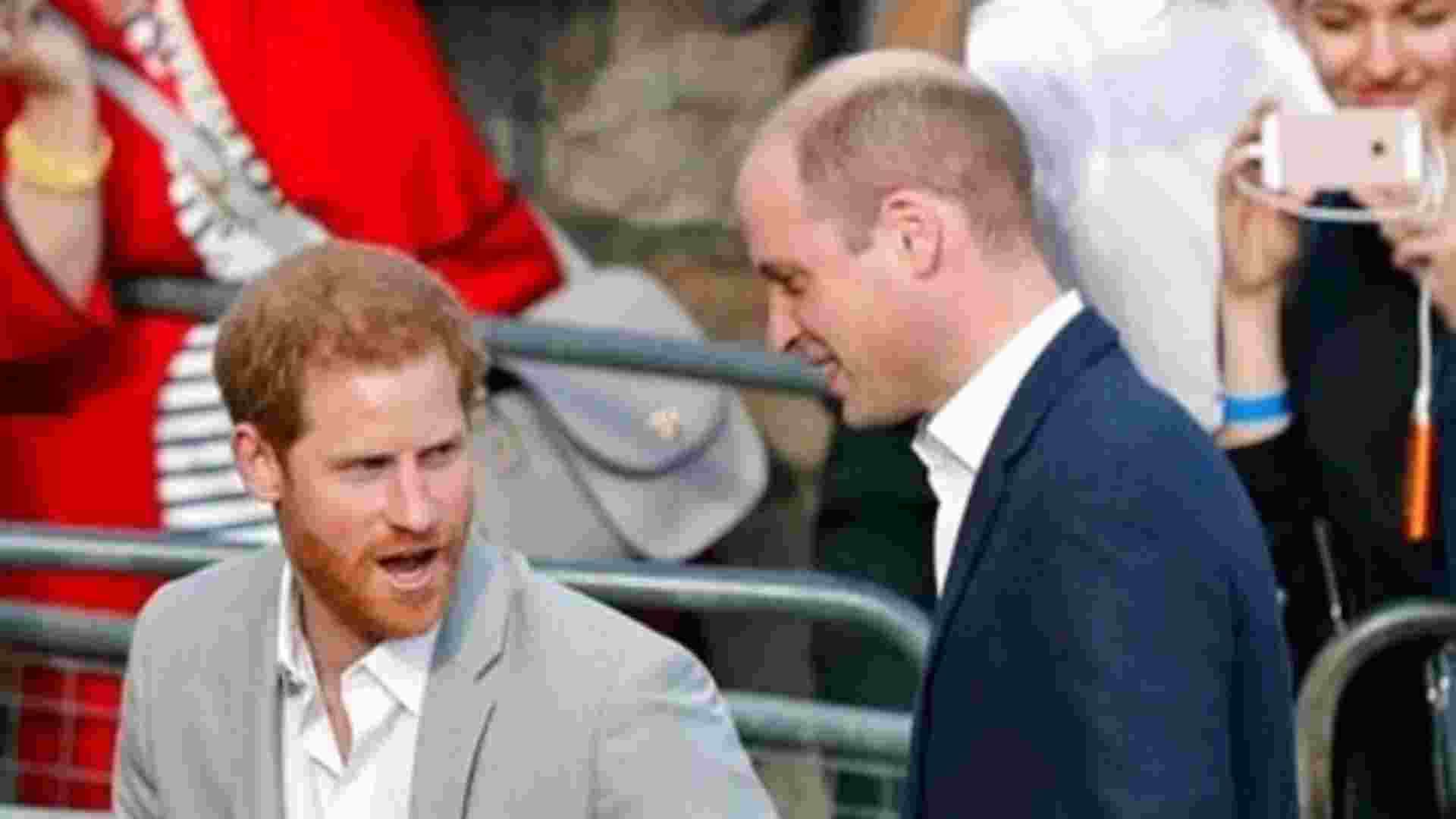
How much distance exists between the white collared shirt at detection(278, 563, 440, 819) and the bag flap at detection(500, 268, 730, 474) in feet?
6.89

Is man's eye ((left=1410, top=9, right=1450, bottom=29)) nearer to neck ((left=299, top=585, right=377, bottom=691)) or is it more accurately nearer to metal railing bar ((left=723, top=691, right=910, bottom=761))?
metal railing bar ((left=723, top=691, right=910, bottom=761))

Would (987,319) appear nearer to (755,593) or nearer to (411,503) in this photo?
(411,503)

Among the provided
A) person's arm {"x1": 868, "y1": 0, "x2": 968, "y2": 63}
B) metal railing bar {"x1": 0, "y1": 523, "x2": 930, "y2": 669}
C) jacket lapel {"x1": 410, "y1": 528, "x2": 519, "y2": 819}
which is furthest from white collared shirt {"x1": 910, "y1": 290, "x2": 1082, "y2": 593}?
person's arm {"x1": 868, "y1": 0, "x2": 968, "y2": 63}

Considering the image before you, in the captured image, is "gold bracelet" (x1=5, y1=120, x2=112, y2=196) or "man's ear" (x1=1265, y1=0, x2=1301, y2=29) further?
"gold bracelet" (x1=5, y1=120, x2=112, y2=196)

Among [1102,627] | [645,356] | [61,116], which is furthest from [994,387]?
[61,116]

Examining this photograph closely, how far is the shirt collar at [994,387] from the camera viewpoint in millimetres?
4387

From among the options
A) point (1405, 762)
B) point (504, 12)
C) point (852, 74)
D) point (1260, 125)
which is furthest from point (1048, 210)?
point (504, 12)

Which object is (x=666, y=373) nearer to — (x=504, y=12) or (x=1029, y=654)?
(x=504, y=12)

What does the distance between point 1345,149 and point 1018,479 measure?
4.71 feet

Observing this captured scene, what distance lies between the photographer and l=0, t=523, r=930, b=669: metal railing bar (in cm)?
583

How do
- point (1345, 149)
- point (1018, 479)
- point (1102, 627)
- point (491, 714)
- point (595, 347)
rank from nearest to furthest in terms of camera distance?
1. point (1102, 627)
2. point (1018, 479)
3. point (491, 714)
4. point (1345, 149)
5. point (595, 347)

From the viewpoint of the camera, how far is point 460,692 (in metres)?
4.65

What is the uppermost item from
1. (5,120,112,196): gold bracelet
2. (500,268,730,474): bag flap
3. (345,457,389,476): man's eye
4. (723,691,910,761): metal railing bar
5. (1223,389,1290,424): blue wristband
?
(345,457,389,476): man's eye

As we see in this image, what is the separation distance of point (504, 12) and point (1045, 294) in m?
3.31
